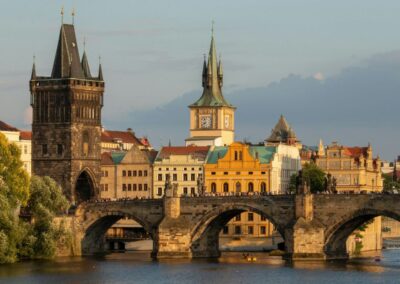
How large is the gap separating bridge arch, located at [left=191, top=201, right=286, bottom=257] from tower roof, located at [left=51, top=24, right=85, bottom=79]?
23.1 meters

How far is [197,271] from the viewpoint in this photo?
130 m

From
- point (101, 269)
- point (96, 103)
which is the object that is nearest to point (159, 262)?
point (101, 269)

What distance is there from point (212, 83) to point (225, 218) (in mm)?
45293

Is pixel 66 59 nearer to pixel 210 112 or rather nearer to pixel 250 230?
pixel 250 230

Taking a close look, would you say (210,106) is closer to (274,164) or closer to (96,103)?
(274,164)

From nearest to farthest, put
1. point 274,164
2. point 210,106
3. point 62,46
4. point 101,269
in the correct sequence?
point 101,269
point 62,46
point 274,164
point 210,106

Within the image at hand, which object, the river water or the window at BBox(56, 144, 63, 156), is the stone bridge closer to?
the river water

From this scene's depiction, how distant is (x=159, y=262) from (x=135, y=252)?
18.3 m

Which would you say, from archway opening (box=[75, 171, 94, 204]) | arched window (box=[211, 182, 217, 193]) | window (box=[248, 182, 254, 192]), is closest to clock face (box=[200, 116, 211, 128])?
arched window (box=[211, 182, 217, 193])

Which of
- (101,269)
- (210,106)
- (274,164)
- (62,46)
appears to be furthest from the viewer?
(210,106)

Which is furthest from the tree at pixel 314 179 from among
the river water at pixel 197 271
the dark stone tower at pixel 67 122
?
the river water at pixel 197 271

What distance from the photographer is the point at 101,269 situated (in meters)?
132

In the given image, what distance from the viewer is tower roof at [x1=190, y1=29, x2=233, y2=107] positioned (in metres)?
192

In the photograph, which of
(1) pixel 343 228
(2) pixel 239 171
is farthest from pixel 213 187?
(1) pixel 343 228
